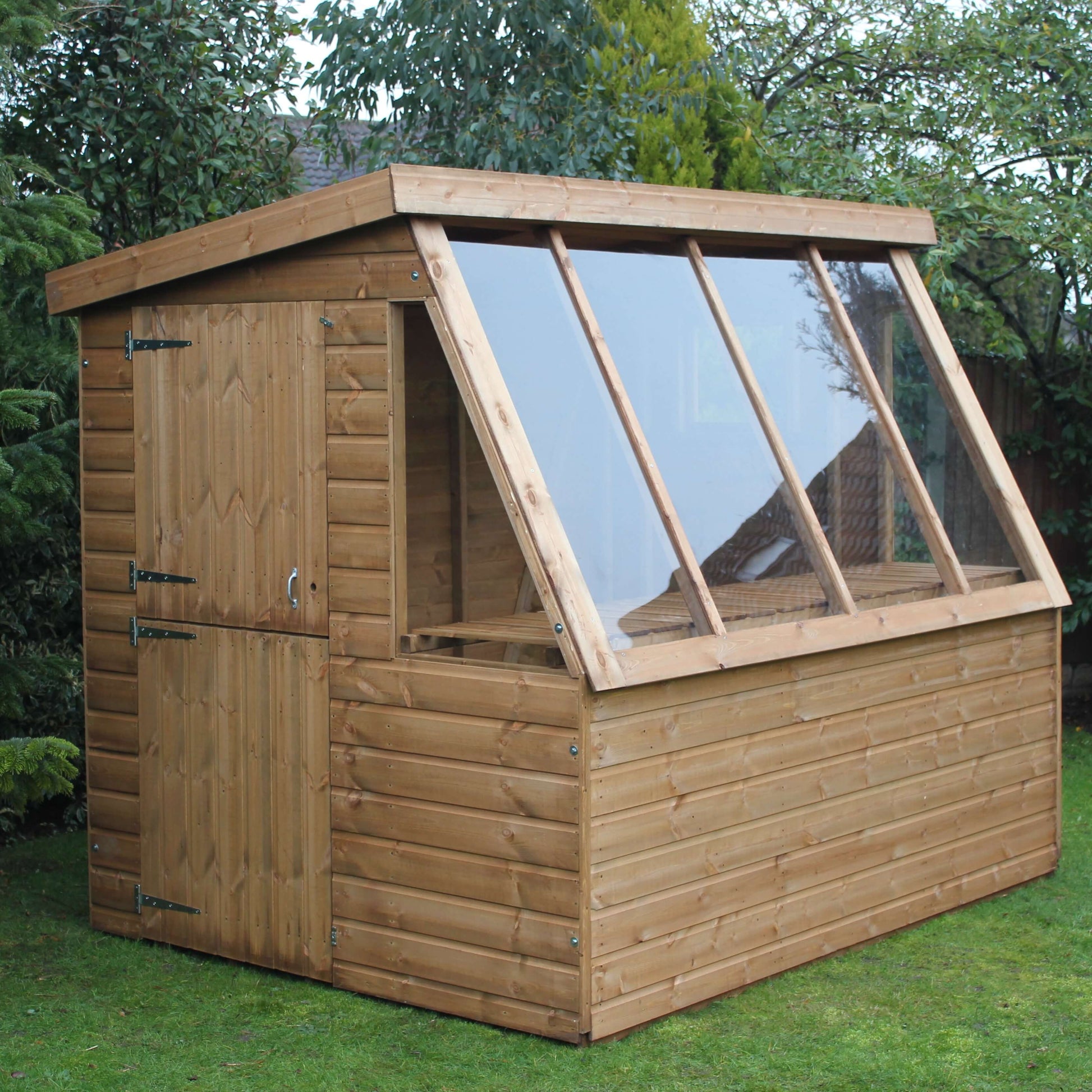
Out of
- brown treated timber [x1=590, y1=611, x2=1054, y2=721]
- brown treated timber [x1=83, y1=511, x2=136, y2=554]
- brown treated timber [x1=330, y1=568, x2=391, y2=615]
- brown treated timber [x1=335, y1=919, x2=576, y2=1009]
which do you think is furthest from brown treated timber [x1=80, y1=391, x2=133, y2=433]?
brown treated timber [x1=590, y1=611, x2=1054, y2=721]

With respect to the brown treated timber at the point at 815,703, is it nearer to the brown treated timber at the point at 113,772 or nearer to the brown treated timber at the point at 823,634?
the brown treated timber at the point at 823,634

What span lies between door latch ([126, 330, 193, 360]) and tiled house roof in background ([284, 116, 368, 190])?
2377 millimetres

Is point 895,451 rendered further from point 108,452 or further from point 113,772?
point 113,772

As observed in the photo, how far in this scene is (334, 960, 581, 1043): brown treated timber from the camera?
159 inches

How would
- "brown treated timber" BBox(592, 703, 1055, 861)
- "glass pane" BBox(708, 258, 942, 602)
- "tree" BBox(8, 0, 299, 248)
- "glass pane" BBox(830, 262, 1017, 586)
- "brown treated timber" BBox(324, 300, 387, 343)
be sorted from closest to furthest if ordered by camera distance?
"brown treated timber" BBox(592, 703, 1055, 861) < "brown treated timber" BBox(324, 300, 387, 343) < "glass pane" BBox(708, 258, 942, 602) < "glass pane" BBox(830, 262, 1017, 586) < "tree" BBox(8, 0, 299, 248)

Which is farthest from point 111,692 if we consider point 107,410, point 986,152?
point 986,152

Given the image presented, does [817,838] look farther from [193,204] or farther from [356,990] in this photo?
[193,204]

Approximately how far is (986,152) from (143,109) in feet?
15.1

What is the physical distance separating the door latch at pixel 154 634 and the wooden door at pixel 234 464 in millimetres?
44

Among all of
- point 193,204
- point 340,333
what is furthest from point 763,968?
point 193,204

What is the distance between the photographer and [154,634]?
500cm

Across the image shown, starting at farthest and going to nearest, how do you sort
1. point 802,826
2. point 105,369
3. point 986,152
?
1. point 986,152
2. point 105,369
3. point 802,826

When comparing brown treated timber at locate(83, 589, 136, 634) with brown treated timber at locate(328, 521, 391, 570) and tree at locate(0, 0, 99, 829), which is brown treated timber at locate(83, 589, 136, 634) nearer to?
tree at locate(0, 0, 99, 829)

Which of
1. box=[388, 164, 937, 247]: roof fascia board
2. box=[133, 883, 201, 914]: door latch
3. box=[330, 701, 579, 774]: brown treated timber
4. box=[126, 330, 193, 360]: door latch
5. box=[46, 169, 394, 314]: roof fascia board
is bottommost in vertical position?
box=[133, 883, 201, 914]: door latch
